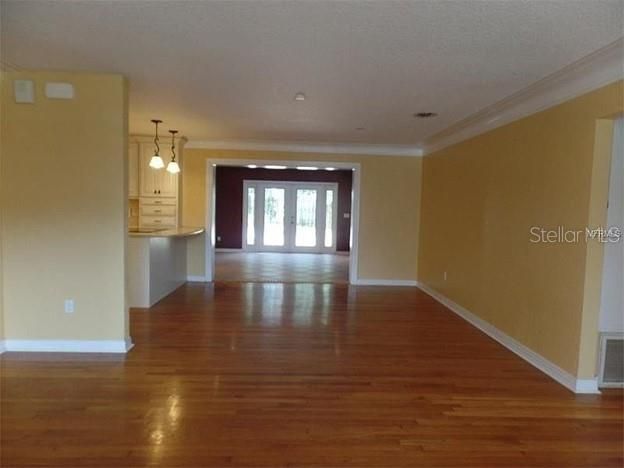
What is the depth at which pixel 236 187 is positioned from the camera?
1111 cm

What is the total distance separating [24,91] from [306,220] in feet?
28.1

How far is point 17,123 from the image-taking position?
125 inches

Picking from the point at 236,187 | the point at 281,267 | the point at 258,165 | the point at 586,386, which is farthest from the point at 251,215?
the point at 586,386

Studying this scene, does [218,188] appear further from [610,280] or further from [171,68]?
[610,280]

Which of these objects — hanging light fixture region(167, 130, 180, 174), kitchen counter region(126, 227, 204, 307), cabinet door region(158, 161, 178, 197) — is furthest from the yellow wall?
cabinet door region(158, 161, 178, 197)

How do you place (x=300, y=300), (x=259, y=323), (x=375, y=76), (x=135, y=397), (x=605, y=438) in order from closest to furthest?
(x=605, y=438) < (x=135, y=397) < (x=375, y=76) < (x=259, y=323) < (x=300, y=300)

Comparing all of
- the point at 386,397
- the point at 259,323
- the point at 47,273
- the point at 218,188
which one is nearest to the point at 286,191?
the point at 218,188

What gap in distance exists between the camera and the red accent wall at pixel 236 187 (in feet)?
36.4

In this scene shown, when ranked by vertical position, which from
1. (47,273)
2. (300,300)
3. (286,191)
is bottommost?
(300,300)

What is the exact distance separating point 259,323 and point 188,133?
3.08 meters

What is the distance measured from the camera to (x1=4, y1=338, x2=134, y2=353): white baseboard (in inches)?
131

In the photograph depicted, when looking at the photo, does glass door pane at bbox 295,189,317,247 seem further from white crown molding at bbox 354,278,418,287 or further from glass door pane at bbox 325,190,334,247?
white crown molding at bbox 354,278,418,287

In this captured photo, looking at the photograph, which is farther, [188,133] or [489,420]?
[188,133]

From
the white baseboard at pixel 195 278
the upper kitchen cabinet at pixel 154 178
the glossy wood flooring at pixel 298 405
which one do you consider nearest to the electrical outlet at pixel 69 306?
the glossy wood flooring at pixel 298 405
